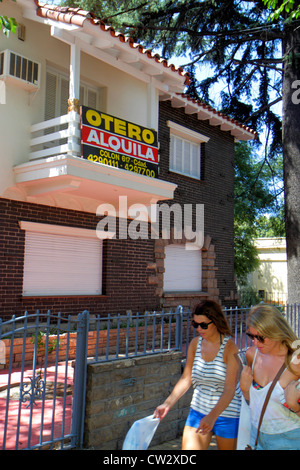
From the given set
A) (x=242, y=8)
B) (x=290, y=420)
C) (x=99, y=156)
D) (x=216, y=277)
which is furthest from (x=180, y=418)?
(x=242, y=8)

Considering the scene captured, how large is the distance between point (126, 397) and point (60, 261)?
533 centimetres

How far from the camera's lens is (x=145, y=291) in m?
12.2

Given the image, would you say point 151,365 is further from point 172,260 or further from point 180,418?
point 172,260

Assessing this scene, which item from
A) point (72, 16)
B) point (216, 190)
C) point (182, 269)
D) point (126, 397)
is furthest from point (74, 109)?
point (216, 190)

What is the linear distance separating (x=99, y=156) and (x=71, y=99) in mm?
1204

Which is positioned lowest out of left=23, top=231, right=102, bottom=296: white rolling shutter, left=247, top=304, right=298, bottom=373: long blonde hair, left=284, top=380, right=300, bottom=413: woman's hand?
left=284, top=380, right=300, bottom=413: woman's hand

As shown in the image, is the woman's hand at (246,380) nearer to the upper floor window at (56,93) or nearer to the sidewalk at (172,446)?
the sidewalk at (172,446)

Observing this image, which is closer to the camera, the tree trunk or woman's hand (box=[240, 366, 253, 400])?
woman's hand (box=[240, 366, 253, 400])

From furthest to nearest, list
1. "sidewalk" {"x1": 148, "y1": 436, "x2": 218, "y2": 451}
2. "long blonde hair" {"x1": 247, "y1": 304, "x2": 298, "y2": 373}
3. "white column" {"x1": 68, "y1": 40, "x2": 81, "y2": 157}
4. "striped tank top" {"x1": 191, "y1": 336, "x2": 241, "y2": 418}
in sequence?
1. "white column" {"x1": 68, "y1": 40, "x2": 81, "y2": 157}
2. "sidewalk" {"x1": 148, "y1": 436, "x2": 218, "y2": 451}
3. "striped tank top" {"x1": 191, "y1": 336, "x2": 241, "y2": 418}
4. "long blonde hair" {"x1": 247, "y1": 304, "x2": 298, "y2": 373}

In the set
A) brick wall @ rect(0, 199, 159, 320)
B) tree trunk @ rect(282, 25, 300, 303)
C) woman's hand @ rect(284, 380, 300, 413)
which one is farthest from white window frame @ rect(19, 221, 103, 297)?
woman's hand @ rect(284, 380, 300, 413)

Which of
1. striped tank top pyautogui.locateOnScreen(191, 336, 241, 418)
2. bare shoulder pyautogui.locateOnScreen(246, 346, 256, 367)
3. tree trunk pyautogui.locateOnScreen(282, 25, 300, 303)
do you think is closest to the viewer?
bare shoulder pyautogui.locateOnScreen(246, 346, 256, 367)

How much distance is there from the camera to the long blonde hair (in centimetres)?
311

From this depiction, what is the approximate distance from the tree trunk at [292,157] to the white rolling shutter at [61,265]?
479cm

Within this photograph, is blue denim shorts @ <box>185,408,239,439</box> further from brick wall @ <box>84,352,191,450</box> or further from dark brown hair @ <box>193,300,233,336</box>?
brick wall @ <box>84,352,191,450</box>
